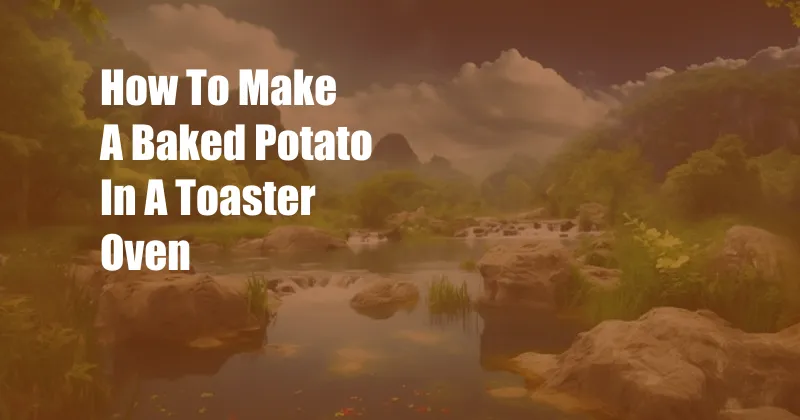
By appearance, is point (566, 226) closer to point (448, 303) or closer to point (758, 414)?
point (448, 303)

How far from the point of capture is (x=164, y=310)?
14.5 ft

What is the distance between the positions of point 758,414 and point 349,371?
99.6 inches

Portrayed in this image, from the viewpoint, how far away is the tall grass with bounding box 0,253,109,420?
282cm

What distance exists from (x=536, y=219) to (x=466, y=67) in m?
1.90

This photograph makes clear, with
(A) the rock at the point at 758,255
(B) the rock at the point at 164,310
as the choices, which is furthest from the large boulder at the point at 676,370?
(B) the rock at the point at 164,310

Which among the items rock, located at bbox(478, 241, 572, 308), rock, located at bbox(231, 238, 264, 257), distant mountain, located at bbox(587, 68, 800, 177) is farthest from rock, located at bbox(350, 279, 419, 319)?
distant mountain, located at bbox(587, 68, 800, 177)

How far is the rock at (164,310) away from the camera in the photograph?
173 inches

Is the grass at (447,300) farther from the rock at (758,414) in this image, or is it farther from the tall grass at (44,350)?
the tall grass at (44,350)

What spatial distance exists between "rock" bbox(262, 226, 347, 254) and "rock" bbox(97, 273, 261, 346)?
56.0 inches

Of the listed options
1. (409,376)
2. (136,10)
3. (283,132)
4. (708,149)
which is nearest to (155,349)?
(409,376)

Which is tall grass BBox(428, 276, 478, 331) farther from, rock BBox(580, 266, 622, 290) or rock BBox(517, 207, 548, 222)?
rock BBox(517, 207, 548, 222)

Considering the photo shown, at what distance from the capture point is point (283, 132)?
5.66 metres

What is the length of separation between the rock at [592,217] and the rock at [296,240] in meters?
2.83

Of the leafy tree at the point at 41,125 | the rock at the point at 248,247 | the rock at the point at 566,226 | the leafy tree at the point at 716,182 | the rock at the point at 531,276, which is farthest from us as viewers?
the rock at the point at 566,226
